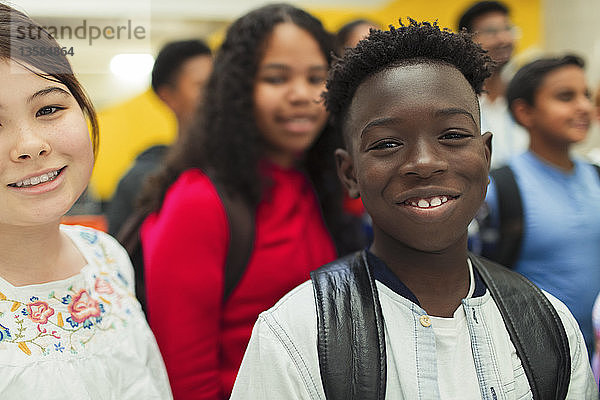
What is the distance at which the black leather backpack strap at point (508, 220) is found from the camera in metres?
1.72

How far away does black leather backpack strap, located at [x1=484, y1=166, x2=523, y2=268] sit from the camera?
1.72 m

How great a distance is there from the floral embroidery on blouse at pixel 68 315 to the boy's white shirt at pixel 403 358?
0.29 metres

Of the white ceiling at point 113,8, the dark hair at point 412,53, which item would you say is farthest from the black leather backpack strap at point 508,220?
the white ceiling at point 113,8

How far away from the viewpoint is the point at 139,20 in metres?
1.10

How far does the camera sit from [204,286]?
1.44 meters

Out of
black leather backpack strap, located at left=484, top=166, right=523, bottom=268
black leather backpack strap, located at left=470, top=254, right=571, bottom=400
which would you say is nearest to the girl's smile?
black leather backpack strap, located at left=470, top=254, right=571, bottom=400

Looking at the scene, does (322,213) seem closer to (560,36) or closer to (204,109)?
(204,109)

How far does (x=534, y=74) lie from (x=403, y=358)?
141cm

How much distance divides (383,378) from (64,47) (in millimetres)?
789

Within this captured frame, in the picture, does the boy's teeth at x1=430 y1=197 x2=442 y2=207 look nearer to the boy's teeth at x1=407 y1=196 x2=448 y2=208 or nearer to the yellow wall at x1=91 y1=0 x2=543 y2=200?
the boy's teeth at x1=407 y1=196 x2=448 y2=208

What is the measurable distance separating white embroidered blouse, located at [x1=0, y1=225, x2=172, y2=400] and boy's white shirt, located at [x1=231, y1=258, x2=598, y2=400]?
0.71 ft

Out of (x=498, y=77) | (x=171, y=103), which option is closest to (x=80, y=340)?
(x=171, y=103)

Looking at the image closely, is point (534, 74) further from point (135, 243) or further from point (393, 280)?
point (135, 243)

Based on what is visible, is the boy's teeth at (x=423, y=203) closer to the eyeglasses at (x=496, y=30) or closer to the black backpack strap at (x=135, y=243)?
the black backpack strap at (x=135, y=243)
